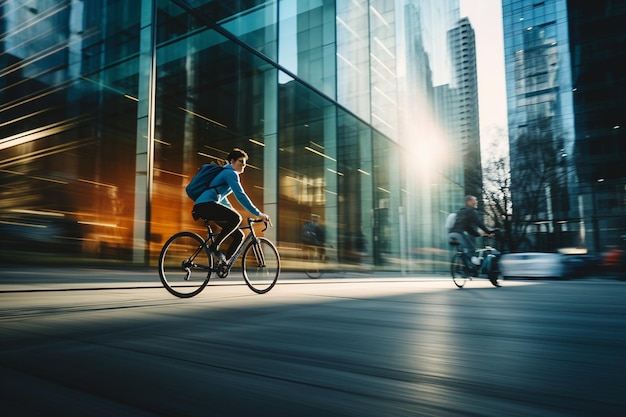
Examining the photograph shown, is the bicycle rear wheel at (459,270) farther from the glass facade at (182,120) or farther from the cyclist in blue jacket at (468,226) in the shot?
the glass facade at (182,120)

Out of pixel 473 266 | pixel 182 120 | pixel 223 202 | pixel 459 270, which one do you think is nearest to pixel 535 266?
pixel 473 266

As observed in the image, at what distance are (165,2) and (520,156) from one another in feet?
78.2

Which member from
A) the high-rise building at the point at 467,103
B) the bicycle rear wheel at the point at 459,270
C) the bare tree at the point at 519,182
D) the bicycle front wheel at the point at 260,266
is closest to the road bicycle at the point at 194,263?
the bicycle front wheel at the point at 260,266

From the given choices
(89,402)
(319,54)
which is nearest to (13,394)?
(89,402)

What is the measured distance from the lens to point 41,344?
205cm

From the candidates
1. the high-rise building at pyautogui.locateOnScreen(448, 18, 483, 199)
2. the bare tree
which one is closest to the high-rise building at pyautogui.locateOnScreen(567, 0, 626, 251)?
the high-rise building at pyautogui.locateOnScreen(448, 18, 483, 199)

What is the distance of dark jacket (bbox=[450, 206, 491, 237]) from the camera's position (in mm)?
8010

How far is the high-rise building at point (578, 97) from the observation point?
40.8m

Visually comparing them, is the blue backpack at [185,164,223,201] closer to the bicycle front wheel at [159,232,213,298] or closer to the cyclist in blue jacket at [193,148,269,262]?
the cyclist in blue jacket at [193,148,269,262]

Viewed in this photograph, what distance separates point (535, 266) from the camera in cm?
1631

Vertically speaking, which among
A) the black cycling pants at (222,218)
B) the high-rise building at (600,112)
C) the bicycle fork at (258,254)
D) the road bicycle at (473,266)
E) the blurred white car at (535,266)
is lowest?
the blurred white car at (535,266)

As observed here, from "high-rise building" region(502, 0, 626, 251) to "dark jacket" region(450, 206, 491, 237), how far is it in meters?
29.3

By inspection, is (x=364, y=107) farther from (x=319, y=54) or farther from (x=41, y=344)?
(x=41, y=344)

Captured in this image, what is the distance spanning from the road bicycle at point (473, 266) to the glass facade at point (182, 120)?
21.8 feet
